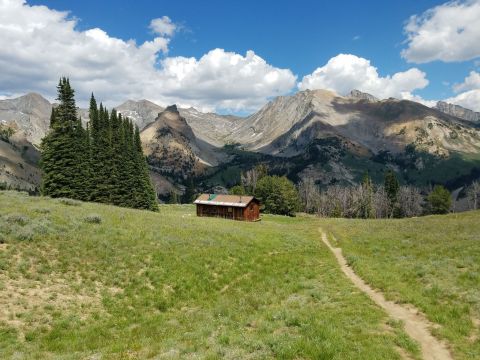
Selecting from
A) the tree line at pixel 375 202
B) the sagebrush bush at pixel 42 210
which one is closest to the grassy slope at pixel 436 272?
the sagebrush bush at pixel 42 210

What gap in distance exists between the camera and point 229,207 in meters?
82.4

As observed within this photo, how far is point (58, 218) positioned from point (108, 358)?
2167cm

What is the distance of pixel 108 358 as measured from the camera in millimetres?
13898

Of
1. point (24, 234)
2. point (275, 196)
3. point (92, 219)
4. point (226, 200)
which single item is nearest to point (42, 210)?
point (92, 219)

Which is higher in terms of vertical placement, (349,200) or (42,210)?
(349,200)

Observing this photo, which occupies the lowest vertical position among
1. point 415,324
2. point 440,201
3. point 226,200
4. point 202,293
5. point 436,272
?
point 202,293

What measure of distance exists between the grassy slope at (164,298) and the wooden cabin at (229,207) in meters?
43.1

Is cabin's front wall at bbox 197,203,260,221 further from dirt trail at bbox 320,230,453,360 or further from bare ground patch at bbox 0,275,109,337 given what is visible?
bare ground patch at bbox 0,275,109,337

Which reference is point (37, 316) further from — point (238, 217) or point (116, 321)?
point (238, 217)

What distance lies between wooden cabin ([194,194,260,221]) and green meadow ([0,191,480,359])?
1641 inches

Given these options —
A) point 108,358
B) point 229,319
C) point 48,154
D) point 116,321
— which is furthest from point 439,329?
point 48,154

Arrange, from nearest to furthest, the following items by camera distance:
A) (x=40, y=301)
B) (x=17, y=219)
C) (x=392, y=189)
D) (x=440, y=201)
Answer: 1. (x=40, y=301)
2. (x=17, y=219)
3. (x=440, y=201)
4. (x=392, y=189)

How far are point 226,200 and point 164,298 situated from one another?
198 ft

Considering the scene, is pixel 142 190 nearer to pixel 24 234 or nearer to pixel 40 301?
pixel 24 234
